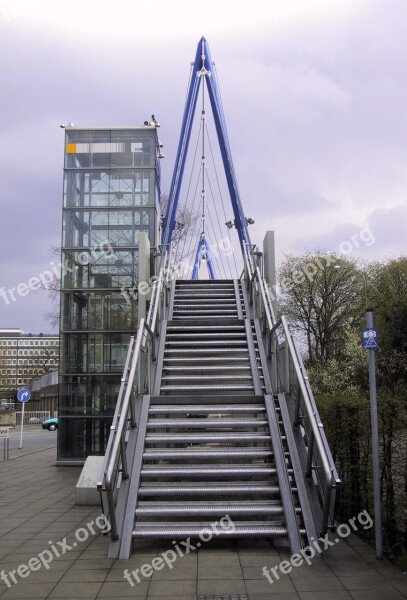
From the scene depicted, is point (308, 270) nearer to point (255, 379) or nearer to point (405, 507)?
point (255, 379)

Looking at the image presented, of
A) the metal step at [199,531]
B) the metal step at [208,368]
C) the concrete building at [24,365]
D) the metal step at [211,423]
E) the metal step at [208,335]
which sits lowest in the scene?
the metal step at [199,531]

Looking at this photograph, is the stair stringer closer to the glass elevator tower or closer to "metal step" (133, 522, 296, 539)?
"metal step" (133, 522, 296, 539)

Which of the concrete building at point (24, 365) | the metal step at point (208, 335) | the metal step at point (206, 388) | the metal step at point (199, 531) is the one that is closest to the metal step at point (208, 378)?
the metal step at point (206, 388)

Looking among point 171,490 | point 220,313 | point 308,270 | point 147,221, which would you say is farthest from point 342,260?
point 171,490

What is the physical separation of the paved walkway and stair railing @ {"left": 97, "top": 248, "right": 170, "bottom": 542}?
19.3 inches

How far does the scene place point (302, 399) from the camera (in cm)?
670

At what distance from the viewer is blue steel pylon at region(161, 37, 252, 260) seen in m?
16.2

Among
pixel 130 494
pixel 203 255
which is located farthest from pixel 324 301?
pixel 130 494

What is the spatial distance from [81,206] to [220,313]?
5.17 m

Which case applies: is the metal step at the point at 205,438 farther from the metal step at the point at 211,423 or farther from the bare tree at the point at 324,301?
the bare tree at the point at 324,301

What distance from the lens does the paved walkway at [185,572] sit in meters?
4.81

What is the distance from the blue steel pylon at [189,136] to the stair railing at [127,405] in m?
6.02

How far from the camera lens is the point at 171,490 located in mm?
6371

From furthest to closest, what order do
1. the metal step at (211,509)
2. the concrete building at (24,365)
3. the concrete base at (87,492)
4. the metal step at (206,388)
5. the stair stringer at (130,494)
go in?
the concrete building at (24,365)
the concrete base at (87,492)
the metal step at (206,388)
the metal step at (211,509)
the stair stringer at (130,494)
